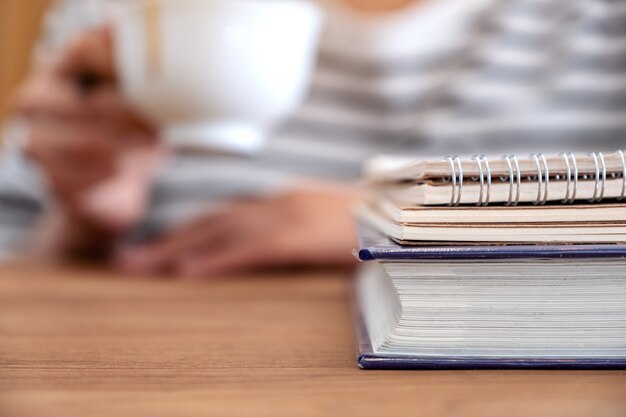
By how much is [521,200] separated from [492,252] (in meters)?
0.03

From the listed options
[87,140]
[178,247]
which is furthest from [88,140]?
[178,247]

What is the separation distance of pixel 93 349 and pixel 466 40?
934mm

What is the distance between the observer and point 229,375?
0.32m

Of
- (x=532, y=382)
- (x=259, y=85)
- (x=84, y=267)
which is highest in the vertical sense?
(x=259, y=85)

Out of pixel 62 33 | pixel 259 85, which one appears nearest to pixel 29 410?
pixel 259 85

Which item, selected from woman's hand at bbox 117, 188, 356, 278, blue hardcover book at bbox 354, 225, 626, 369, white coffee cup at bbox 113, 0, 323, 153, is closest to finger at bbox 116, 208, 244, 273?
woman's hand at bbox 117, 188, 356, 278

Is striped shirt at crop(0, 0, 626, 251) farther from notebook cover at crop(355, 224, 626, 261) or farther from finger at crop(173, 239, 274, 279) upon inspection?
notebook cover at crop(355, 224, 626, 261)

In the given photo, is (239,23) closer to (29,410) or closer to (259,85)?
(259,85)

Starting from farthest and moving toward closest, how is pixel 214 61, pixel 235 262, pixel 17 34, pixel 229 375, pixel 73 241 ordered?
pixel 17 34 → pixel 73 241 → pixel 235 262 → pixel 214 61 → pixel 229 375

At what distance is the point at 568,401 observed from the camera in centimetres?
28

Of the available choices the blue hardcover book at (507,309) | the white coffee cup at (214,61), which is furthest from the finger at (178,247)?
the blue hardcover book at (507,309)

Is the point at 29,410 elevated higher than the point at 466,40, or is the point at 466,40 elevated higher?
the point at 466,40

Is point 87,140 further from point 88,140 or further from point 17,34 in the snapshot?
point 17,34

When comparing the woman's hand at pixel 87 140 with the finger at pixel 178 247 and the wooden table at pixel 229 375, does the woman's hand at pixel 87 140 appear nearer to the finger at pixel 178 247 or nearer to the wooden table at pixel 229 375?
the finger at pixel 178 247
